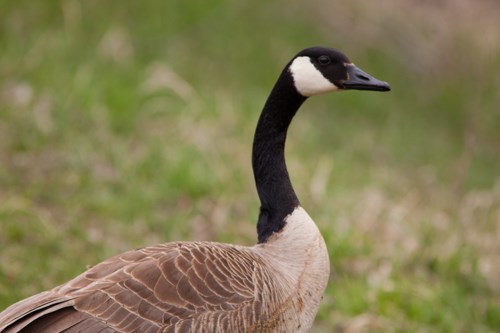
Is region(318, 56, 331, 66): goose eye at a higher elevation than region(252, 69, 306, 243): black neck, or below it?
higher

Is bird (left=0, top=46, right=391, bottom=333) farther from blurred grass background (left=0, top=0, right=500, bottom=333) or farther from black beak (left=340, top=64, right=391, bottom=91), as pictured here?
blurred grass background (left=0, top=0, right=500, bottom=333)

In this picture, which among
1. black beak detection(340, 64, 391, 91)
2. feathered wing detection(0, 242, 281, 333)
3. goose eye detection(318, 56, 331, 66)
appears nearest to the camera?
feathered wing detection(0, 242, 281, 333)

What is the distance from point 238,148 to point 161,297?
4.13 metres

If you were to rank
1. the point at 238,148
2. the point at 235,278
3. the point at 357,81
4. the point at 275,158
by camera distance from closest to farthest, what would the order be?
1. the point at 235,278
2. the point at 357,81
3. the point at 275,158
4. the point at 238,148

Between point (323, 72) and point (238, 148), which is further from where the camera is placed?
point (238, 148)

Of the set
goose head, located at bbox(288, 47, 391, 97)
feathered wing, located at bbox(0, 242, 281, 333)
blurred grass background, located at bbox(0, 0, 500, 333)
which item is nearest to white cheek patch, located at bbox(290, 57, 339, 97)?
goose head, located at bbox(288, 47, 391, 97)

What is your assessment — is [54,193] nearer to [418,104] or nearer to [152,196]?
[152,196]

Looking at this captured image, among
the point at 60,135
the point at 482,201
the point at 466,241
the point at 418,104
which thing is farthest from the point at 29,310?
the point at 418,104

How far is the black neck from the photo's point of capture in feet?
14.5

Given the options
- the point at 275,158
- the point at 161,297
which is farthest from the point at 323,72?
the point at 161,297

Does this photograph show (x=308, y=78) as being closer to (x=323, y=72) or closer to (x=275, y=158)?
(x=323, y=72)

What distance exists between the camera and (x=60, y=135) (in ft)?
23.3

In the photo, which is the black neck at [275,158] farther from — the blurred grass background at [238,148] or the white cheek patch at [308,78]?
the blurred grass background at [238,148]

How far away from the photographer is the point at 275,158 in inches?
179
